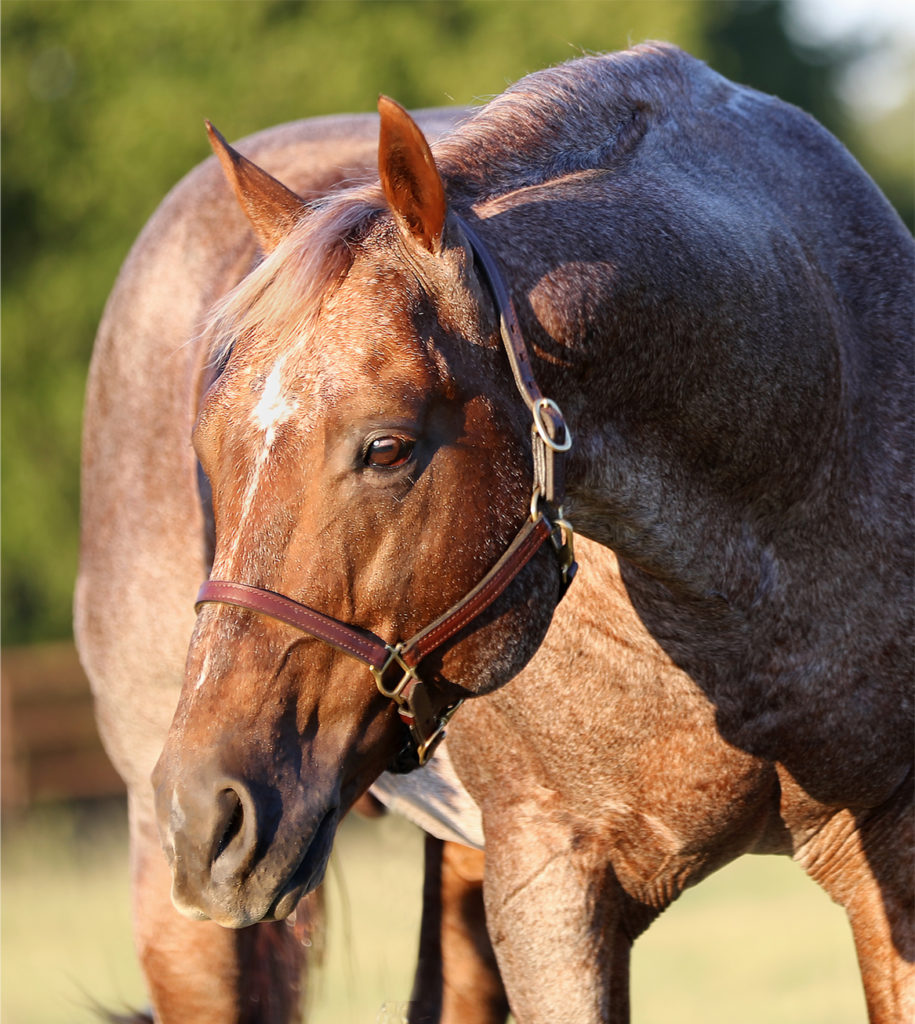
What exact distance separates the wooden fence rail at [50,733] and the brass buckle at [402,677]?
12.8 meters

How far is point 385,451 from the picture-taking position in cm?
229

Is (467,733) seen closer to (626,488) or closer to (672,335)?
(626,488)

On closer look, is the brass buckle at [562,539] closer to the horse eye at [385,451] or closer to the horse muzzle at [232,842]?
the horse eye at [385,451]

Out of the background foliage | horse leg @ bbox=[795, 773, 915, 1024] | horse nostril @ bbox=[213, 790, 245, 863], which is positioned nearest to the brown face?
horse nostril @ bbox=[213, 790, 245, 863]

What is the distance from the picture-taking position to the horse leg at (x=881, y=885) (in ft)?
10.4

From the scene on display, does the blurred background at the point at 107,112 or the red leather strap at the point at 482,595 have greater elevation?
the red leather strap at the point at 482,595

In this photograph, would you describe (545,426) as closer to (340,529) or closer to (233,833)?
(340,529)

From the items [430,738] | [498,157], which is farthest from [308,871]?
[498,157]

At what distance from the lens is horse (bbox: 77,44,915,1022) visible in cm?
229

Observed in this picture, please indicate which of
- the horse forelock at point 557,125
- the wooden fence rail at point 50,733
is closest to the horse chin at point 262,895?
the horse forelock at point 557,125

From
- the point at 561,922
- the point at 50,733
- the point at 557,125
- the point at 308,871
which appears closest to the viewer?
the point at 308,871

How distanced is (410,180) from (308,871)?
1.16 metres

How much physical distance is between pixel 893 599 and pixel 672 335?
2.79 ft

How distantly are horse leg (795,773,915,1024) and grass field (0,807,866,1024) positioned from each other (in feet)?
4.68
